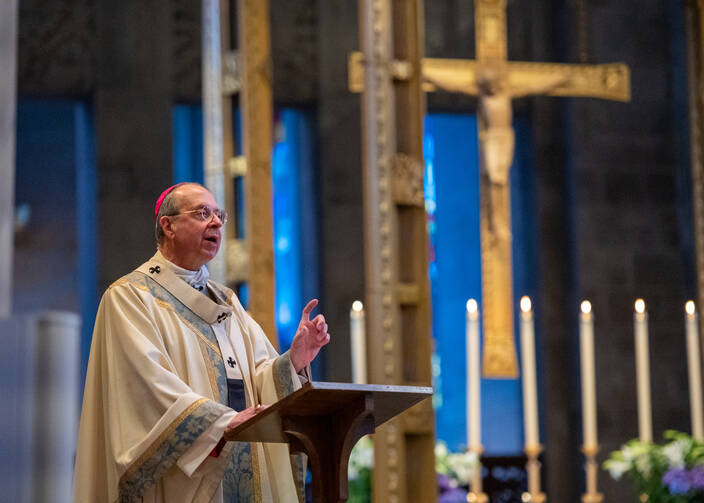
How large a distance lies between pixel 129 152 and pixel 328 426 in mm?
5488

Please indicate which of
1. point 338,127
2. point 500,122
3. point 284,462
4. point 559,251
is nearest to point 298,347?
point 284,462

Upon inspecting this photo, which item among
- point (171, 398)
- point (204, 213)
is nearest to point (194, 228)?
point (204, 213)

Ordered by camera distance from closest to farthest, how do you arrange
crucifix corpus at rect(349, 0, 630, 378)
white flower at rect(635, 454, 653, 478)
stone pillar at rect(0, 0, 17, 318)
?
stone pillar at rect(0, 0, 17, 318) → white flower at rect(635, 454, 653, 478) → crucifix corpus at rect(349, 0, 630, 378)

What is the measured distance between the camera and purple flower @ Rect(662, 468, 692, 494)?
200 inches

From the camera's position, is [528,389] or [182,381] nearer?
[182,381]

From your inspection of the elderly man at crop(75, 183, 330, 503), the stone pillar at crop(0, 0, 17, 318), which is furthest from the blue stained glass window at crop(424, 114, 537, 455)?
the stone pillar at crop(0, 0, 17, 318)

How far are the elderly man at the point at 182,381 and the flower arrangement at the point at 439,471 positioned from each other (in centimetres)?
132

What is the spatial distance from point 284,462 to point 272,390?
0.24m

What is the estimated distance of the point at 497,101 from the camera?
704cm

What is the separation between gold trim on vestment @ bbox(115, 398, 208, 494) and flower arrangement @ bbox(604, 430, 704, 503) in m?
2.83

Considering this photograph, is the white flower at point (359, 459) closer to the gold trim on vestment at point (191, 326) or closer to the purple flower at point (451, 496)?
the purple flower at point (451, 496)

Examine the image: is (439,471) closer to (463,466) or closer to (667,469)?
(463,466)

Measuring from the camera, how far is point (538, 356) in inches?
342

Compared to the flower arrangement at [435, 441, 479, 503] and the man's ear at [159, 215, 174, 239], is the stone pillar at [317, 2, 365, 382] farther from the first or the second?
the man's ear at [159, 215, 174, 239]
